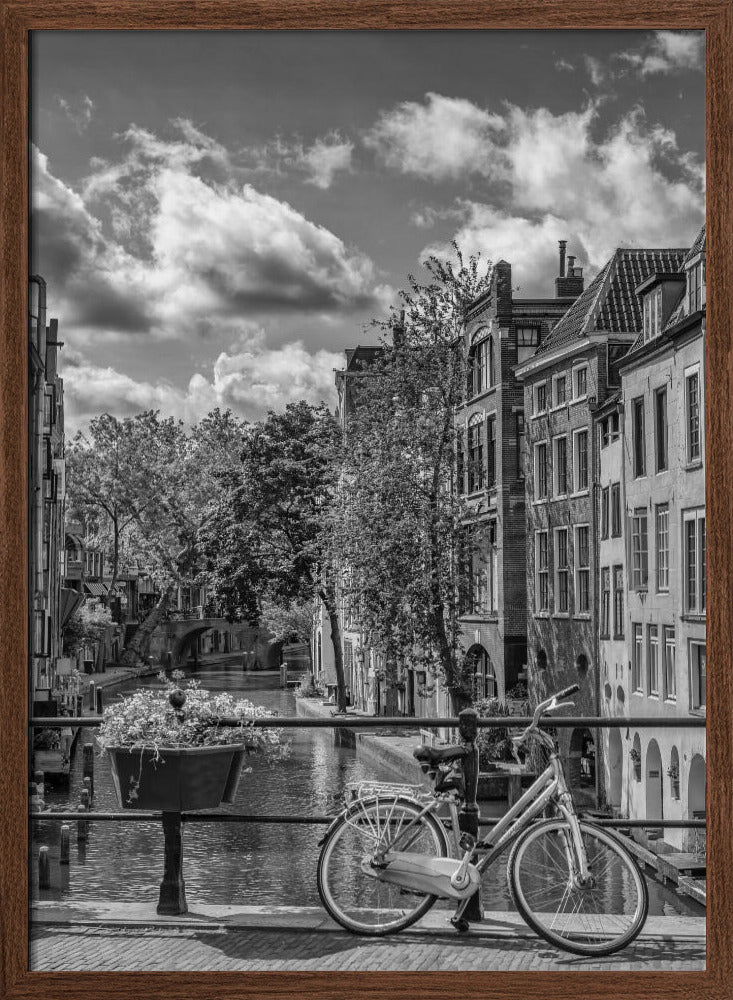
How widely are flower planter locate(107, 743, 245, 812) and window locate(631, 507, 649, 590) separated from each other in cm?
214

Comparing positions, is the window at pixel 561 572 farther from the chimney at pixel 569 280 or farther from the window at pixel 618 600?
the chimney at pixel 569 280

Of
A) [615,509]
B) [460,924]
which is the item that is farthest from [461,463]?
[460,924]

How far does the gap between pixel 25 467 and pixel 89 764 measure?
185 centimetres

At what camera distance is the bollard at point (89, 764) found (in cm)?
488

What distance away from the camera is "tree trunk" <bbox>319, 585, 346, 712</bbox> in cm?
890

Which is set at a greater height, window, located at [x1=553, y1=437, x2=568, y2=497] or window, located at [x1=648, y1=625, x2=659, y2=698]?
window, located at [x1=553, y1=437, x2=568, y2=497]

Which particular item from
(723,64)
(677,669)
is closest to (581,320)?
(677,669)

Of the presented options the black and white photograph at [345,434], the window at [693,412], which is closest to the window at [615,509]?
the black and white photograph at [345,434]

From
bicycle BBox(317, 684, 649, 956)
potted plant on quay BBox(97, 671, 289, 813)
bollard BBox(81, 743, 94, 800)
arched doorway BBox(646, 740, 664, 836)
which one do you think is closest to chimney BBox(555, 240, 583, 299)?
bicycle BBox(317, 684, 649, 956)

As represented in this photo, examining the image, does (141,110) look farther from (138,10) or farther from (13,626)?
(13,626)

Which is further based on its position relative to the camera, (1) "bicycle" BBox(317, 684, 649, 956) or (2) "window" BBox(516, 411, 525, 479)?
(2) "window" BBox(516, 411, 525, 479)

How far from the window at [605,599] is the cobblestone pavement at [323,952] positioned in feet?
6.60

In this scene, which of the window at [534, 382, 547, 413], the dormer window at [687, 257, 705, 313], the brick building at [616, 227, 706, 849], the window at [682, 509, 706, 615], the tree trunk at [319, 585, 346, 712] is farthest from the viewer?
the tree trunk at [319, 585, 346, 712]

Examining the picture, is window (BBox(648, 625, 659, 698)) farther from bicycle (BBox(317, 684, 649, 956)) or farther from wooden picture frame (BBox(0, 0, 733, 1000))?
wooden picture frame (BBox(0, 0, 733, 1000))
